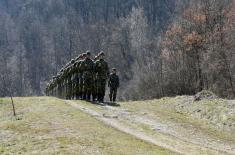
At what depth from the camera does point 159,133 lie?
852 inches

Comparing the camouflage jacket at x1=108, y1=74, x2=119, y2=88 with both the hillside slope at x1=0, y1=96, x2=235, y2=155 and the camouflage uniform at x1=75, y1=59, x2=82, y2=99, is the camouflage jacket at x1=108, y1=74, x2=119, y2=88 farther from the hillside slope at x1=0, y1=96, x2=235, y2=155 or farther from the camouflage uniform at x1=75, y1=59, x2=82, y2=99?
the hillside slope at x1=0, y1=96, x2=235, y2=155

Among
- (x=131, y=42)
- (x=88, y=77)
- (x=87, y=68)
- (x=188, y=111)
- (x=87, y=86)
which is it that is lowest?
(x=188, y=111)

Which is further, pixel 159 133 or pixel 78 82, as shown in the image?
pixel 78 82

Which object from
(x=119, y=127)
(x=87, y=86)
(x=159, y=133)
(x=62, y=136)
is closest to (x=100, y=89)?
(x=87, y=86)

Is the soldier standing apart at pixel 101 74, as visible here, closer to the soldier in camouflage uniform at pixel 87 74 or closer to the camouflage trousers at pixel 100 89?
the camouflage trousers at pixel 100 89

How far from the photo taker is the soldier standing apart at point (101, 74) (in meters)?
29.3

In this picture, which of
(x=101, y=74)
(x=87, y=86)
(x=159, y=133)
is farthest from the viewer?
(x=101, y=74)

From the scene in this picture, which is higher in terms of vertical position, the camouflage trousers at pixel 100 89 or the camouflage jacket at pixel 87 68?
the camouflage jacket at pixel 87 68

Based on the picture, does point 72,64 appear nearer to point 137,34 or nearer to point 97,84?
point 97,84

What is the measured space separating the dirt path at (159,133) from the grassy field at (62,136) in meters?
0.88

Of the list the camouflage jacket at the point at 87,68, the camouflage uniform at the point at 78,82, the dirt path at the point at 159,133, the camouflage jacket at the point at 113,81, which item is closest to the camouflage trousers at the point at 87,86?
the camouflage jacket at the point at 87,68

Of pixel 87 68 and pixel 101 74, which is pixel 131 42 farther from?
pixel 87 68

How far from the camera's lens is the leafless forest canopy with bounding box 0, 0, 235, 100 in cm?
5551

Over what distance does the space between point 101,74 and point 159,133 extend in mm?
8578
